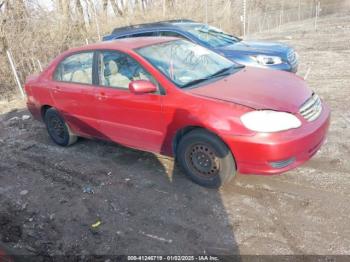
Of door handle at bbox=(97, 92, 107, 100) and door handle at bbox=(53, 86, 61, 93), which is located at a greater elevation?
door handle at bbox=(97, 92, 107, 100)

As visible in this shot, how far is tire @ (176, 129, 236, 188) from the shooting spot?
3.73 m

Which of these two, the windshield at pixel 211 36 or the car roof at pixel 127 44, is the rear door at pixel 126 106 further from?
the windshield at pixel 211 36

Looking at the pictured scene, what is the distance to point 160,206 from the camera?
12.6 feet

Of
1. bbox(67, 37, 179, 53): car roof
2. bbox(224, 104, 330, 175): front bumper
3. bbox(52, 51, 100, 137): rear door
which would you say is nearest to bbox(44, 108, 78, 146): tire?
bbox(52, 51, 100, 137): rear door

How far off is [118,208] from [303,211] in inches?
78.7

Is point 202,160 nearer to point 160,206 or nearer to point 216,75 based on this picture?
point 160,206

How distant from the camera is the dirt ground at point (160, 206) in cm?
318

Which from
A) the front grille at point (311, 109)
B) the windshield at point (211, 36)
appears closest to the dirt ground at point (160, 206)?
Answer: the front grille at point (311, 109)

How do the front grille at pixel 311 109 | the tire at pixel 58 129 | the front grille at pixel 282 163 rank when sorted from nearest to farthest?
the front grille at pixel 282 163, the front grille at pixel 311 109, the tire at pixel 58 129

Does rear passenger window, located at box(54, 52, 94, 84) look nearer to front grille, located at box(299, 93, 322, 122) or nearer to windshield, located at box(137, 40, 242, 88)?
windshield, located at box(137, 40, 242, 88)

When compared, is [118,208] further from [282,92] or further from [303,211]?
[282,92]

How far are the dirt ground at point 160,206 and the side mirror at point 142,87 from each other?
116 cm

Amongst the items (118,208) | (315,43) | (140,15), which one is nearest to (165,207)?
(118,208)

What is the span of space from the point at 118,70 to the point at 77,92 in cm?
84
